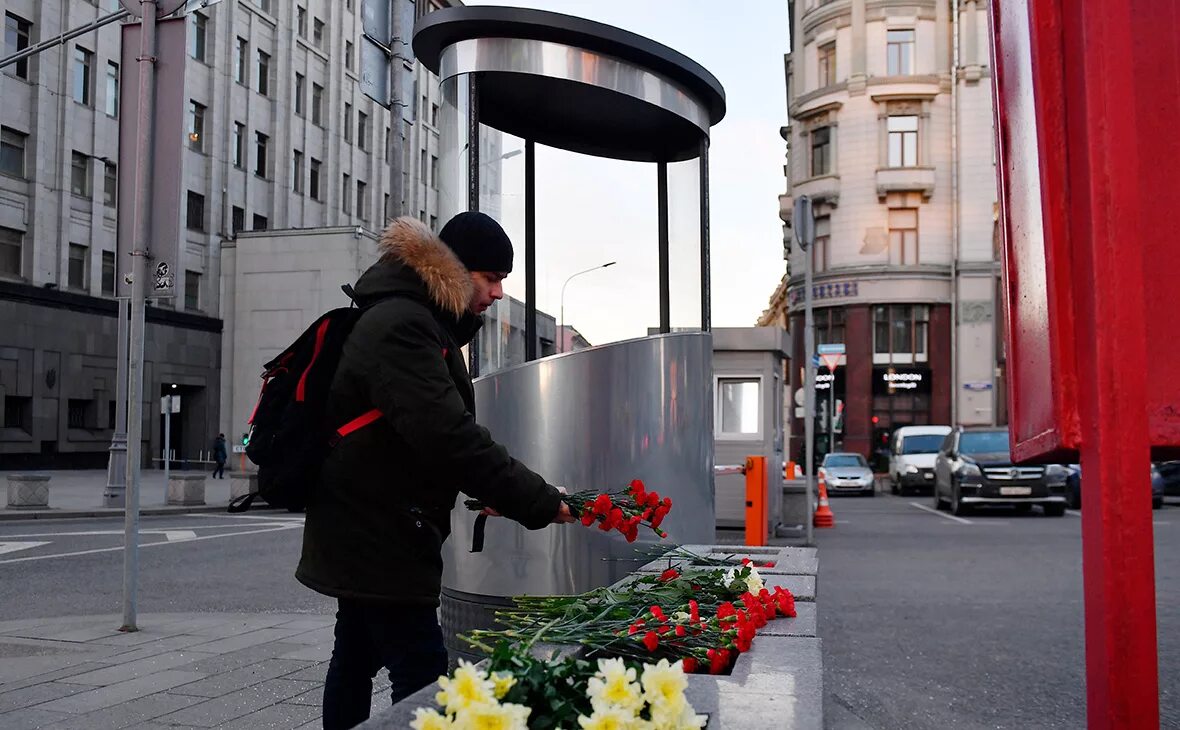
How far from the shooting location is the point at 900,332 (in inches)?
1858

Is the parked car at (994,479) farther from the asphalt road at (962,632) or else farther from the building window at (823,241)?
the building window at (823,241)

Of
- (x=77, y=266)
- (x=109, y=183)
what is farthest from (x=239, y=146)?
(x=77, y=266)

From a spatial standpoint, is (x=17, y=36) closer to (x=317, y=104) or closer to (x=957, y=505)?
(x=317, y=104)

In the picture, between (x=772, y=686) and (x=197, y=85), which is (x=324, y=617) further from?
(x=197, y=85)

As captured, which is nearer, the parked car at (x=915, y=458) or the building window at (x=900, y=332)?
the parked car at (x=915, y=458)

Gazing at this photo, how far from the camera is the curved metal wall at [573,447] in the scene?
4965mm

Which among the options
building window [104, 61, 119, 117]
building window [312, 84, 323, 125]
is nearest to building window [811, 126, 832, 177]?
building window [312, 84, 323, 125]

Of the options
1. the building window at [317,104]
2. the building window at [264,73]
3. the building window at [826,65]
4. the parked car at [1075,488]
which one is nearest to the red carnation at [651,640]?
the parked car at [1075,488]

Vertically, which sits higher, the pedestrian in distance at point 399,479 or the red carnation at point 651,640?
the pedestrian in distance at point 399,479

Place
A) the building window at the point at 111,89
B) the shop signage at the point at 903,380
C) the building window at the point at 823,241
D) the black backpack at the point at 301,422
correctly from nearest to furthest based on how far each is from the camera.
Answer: the black backpack at the point at 301,422 → the building window at the point at 111,89 → the shop signage at the point at 903,380 → the building window at the point at 823,241

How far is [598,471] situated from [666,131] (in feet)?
7.48

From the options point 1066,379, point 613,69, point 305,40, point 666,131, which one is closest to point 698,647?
point 1066,379

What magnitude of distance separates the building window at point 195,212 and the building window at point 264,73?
→ 5981 mm

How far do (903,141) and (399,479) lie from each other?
157 ft
